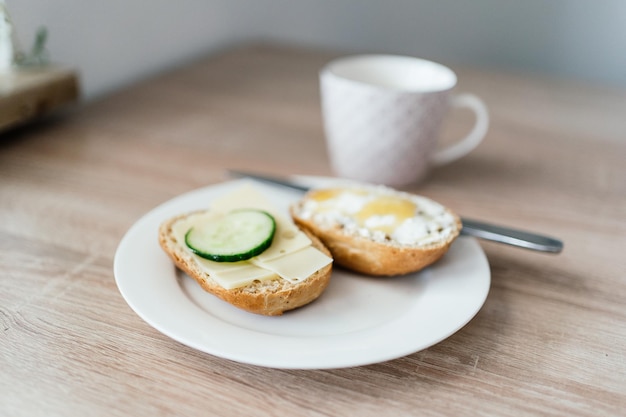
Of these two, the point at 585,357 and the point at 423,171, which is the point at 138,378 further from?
the point at 423,171

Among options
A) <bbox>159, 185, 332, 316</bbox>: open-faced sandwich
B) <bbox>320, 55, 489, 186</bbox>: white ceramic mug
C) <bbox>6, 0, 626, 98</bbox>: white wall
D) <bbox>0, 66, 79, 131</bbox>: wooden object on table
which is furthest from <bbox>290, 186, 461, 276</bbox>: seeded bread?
<bbox>6, 0, 626, 98</bbox>: white wall

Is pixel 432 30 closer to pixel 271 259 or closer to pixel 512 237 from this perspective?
pixel 512 237

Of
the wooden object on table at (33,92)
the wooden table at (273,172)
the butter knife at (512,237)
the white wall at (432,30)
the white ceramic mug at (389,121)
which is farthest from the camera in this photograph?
the white wall at (432,30)

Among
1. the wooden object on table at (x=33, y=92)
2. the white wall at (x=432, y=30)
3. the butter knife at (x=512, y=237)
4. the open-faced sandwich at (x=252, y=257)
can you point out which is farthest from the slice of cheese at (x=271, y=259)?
the white wall at (x=432, y=30)

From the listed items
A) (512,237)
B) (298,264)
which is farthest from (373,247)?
(512,237)

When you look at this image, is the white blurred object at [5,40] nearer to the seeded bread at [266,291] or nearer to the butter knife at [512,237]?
the seeded bread at [266,291]
